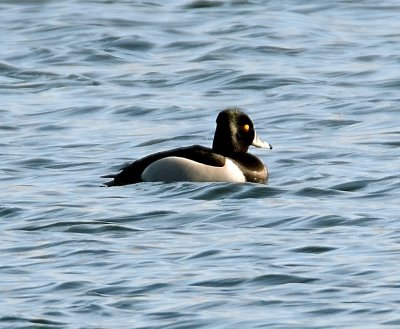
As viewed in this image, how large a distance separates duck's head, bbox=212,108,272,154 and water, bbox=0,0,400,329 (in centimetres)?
40

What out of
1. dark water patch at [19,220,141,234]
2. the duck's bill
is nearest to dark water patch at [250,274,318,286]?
dark water patch at [19,220,141,234]

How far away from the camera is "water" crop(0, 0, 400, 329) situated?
31.6 ft

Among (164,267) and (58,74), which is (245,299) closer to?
(164,267)

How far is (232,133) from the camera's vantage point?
1442cm

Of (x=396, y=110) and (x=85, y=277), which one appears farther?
(x=396, y=110)

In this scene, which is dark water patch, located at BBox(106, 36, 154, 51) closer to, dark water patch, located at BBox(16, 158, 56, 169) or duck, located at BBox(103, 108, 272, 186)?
dark water patch, located at BBox(16, 158, 56, 169)

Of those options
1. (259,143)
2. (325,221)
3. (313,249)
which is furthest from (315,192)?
(313,249)

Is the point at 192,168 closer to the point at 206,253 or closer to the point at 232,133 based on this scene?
the point at 232,133

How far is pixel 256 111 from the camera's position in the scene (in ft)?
57.4

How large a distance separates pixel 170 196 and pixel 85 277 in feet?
10.5

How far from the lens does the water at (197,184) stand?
31.6 ft

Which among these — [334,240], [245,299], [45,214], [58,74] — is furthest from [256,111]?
[245,299]

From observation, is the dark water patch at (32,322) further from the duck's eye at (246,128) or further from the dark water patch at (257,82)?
the dark water patch at (257,82)

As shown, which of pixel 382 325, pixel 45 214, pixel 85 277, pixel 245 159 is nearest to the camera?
pixel 382 325
